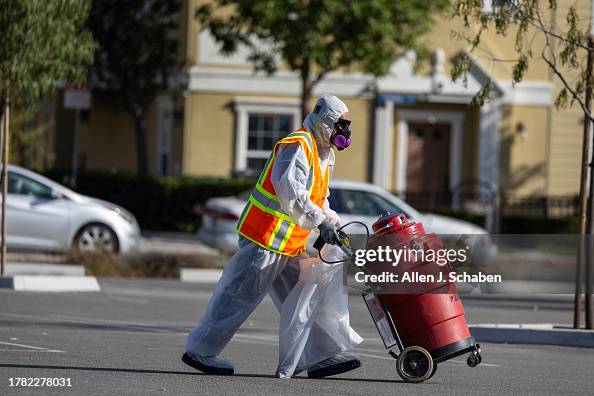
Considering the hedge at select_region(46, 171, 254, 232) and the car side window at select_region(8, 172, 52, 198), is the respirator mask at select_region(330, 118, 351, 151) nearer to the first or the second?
the car side window at select_region(8, 172, 52, 198)

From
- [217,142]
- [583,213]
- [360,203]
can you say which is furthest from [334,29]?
[583,213]

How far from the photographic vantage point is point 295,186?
327 inches

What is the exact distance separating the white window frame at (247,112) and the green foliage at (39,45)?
39.7 feet

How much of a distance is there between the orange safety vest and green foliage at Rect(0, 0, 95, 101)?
733 centimetres

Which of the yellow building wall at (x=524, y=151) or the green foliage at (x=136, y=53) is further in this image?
the yellow building wall at (x=524, y=151)

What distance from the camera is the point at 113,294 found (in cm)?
1581

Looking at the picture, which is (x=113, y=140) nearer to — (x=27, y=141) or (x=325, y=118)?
(x=27, y=141)

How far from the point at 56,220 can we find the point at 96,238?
681mm

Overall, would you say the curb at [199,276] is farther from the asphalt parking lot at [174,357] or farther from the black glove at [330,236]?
the black glove at [330,236]

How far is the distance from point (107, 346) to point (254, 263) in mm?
2240

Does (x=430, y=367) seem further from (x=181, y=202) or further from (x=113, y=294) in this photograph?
(x=181, y=202)

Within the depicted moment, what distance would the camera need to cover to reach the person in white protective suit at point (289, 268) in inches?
332

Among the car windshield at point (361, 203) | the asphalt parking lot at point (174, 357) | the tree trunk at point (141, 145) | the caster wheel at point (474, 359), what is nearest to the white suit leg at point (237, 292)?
the asphalt parking lot at point (174, 357)

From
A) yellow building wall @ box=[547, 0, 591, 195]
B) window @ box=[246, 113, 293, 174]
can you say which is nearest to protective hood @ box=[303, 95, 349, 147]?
window @ box=[246, 113, 293, 174]
